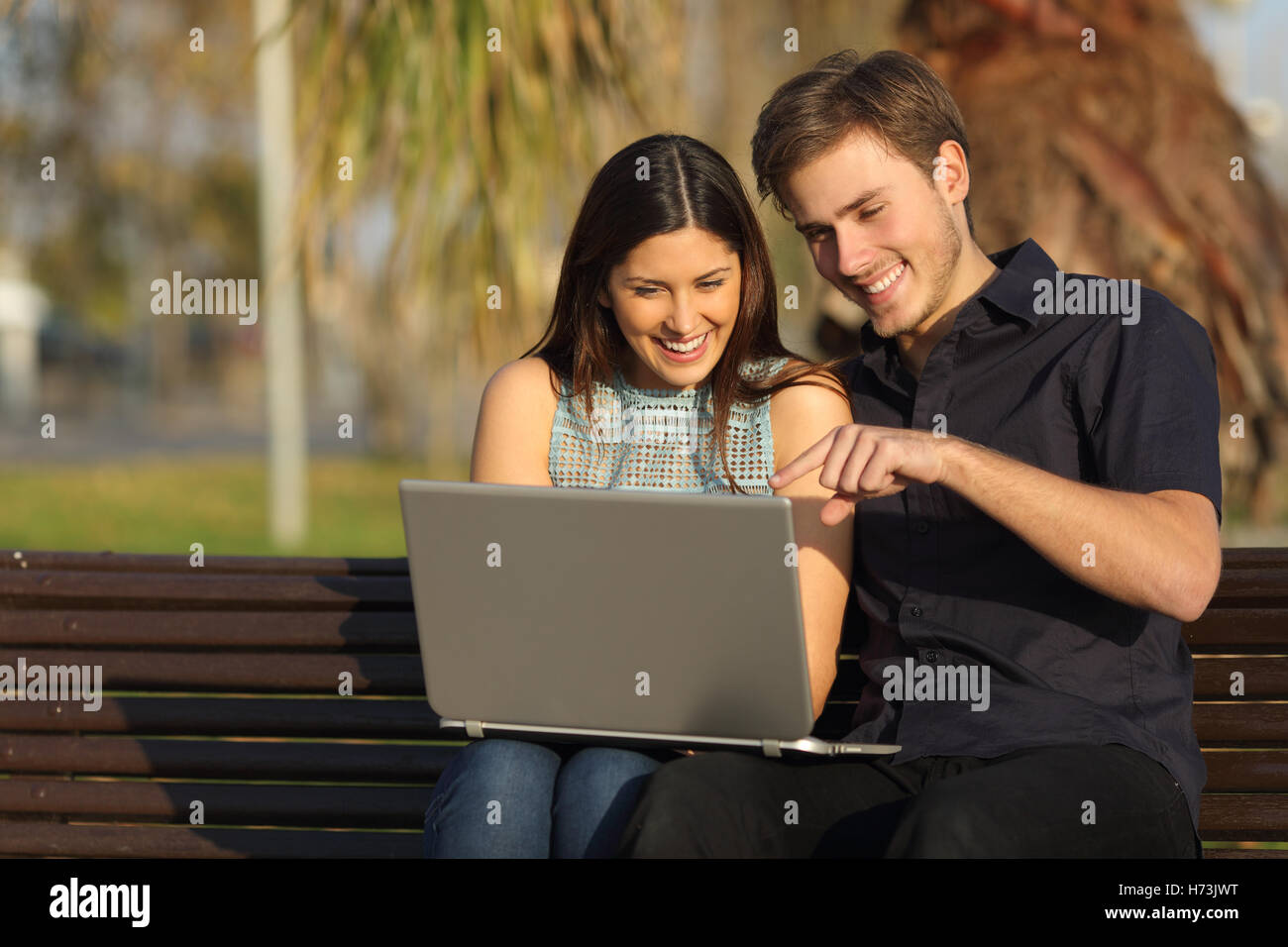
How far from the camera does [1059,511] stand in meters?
2.20

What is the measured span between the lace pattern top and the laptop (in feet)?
2.30

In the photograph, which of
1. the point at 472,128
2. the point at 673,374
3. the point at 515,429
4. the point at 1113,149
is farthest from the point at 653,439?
the point at 1113,149

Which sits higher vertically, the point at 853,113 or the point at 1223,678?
the point at 853,113

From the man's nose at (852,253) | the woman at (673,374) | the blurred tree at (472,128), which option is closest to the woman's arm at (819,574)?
the woman at (673,374)

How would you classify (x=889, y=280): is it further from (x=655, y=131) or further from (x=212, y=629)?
(x=655, y=131)

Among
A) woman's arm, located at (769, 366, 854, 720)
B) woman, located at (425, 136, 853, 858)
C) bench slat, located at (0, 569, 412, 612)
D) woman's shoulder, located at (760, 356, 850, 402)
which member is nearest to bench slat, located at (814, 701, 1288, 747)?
woman's arm, located at (769, 366, 854, 720)

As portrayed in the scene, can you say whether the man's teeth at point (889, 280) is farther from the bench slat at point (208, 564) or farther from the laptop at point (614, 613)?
the bench slat at point (208, 564)

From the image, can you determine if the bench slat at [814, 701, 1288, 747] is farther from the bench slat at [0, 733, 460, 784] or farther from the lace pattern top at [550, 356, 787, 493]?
the bench slat at [0, 733, 460, 784]

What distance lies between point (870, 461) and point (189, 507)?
11815 millimetres

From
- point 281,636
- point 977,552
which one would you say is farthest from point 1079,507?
point 281,636

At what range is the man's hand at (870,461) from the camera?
2.16 metres

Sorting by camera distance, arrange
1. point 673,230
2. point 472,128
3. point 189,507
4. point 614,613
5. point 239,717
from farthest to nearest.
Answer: point 189,507
point 472,128
point 239,717
point 673,230
point 614,613

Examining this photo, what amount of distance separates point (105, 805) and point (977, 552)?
1.85 m
